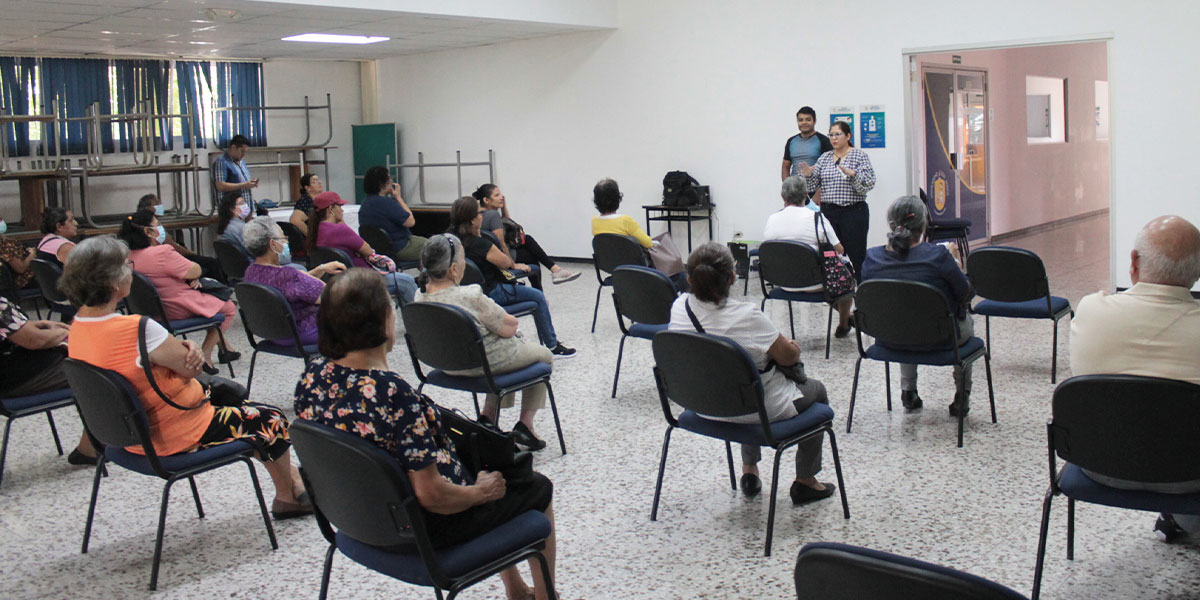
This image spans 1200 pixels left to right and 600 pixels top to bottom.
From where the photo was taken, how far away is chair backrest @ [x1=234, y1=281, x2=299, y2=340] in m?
4.70

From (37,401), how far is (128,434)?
1.21 metres

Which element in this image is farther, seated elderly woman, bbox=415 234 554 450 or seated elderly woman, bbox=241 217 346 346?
seated elderly woman, bbox=241 217 346 346

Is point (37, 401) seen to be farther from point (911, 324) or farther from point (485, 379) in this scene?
point (911, 324)

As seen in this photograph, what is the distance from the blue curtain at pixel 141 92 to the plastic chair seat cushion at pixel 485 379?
27.1 ft

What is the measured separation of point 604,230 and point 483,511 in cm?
450

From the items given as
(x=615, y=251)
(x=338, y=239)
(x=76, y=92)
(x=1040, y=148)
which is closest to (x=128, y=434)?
(x=338, y=239)

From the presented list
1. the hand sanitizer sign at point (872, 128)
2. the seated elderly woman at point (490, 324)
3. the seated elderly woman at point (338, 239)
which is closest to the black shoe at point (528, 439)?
the seated elderly woman at point (490, 324)

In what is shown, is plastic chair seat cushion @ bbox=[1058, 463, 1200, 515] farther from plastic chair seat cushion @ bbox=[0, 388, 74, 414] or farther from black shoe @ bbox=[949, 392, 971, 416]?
plastic chair seat cushion @ bbox=[0, 388, 74, 414]

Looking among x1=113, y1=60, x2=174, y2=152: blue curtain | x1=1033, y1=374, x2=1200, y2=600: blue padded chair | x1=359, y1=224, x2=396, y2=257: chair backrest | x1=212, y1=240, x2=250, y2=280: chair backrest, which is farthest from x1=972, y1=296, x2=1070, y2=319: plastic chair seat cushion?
x1=113, y1=60, x2=174, y2=152: blue curtain

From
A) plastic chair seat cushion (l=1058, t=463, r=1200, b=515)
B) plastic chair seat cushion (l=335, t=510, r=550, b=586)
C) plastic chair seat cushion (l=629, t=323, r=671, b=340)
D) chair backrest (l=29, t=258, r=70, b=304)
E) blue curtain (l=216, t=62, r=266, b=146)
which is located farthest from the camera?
blue curtain (l=216, t=62, r=266, b=146)

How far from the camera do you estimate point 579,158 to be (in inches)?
441

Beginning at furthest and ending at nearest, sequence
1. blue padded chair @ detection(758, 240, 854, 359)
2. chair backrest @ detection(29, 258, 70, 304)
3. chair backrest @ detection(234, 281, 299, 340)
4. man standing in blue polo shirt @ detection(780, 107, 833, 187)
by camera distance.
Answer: man standing in blue polo shirt @ detection(780, 107, 833, 187), chair backrest @ detection(29, 258, 70, 304), blue padded chair @ detection(758, 240, 854, 359), chair backrest @ detection(234, 281, 299, 340)

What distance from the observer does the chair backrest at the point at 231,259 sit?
23.2ft

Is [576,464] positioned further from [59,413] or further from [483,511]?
[59,413]
